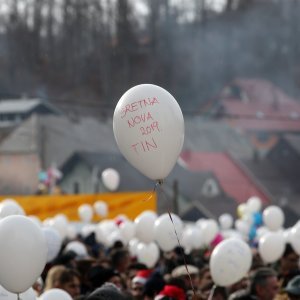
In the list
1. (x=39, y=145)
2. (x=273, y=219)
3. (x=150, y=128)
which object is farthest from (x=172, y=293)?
(x=39, y=145)

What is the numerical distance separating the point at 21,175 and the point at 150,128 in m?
31.2

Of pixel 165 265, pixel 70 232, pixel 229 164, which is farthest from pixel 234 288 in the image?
pixel 229 164

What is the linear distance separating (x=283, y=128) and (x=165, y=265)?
5060cm

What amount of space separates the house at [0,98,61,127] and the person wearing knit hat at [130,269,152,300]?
39.0 metres

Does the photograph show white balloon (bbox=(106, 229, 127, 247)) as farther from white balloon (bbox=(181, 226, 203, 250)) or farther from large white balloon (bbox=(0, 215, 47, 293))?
large white balloon (bbox=(0, 215, 47, 293))

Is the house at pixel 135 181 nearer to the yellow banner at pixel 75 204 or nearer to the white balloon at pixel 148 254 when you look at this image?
the yellow banner at pixel 75 204

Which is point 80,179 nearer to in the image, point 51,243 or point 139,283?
point 51,243

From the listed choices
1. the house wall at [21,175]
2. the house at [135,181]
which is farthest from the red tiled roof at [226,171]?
the house wall at [21,175]

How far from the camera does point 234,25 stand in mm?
63469

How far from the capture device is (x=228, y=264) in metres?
6.68

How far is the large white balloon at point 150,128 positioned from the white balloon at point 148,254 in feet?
14.3

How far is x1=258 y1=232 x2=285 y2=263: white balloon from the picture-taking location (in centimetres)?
898

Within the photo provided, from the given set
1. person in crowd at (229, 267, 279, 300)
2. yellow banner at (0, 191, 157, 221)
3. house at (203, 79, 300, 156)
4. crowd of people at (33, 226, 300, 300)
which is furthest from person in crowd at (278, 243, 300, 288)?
house at (203, 79, 300, 156)

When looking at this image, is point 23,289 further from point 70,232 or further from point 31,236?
point 70,232
